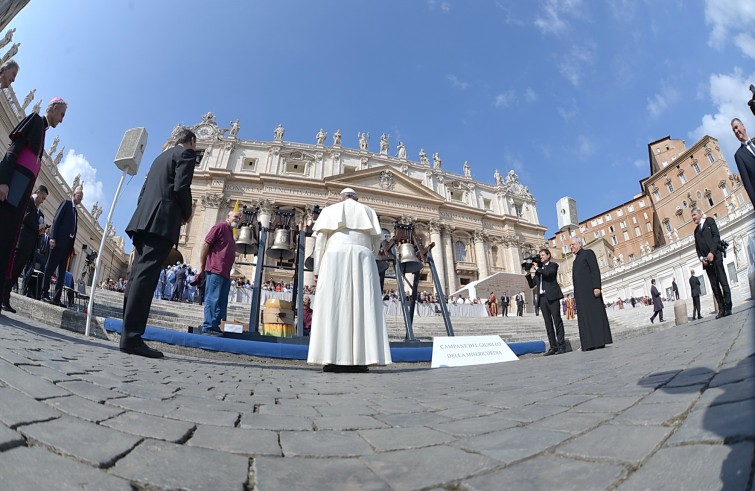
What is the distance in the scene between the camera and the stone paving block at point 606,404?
1584 millimetres

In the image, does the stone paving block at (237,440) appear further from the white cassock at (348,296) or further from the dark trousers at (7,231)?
the dark trousers at (7,231)

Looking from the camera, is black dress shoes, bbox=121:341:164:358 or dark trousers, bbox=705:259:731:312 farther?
dark trousers, bbox=705:259:731:312

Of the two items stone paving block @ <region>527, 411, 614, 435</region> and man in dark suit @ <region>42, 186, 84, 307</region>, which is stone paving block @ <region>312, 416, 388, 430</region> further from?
man in dark suit @ <region>42, 186, 84, 307</region>

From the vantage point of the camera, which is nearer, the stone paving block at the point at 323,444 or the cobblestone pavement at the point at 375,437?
the cobblestone pavement at the point at 375,437

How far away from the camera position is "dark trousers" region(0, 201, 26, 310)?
422 cm

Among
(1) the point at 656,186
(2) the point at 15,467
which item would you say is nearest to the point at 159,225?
(2) the point at 15,467

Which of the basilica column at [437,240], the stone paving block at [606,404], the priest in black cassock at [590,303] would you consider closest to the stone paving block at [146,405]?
the stone paving block at [606,404]

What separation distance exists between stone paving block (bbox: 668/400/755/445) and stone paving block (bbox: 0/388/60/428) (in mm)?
1971

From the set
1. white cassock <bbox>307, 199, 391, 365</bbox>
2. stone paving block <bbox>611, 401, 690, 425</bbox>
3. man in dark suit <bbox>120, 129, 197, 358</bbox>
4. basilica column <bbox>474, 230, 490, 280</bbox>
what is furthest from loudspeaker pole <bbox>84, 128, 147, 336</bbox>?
basilica column <bbox>474, 230, 490, 280</bbox>

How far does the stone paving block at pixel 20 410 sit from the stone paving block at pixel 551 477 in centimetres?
136

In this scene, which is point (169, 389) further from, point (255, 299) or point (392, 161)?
point (392, 161)

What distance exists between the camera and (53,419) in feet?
3.99

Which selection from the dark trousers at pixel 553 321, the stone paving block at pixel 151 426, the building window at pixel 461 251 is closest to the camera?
the stone paving block at pixel 151 426

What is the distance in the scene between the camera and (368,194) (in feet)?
138
